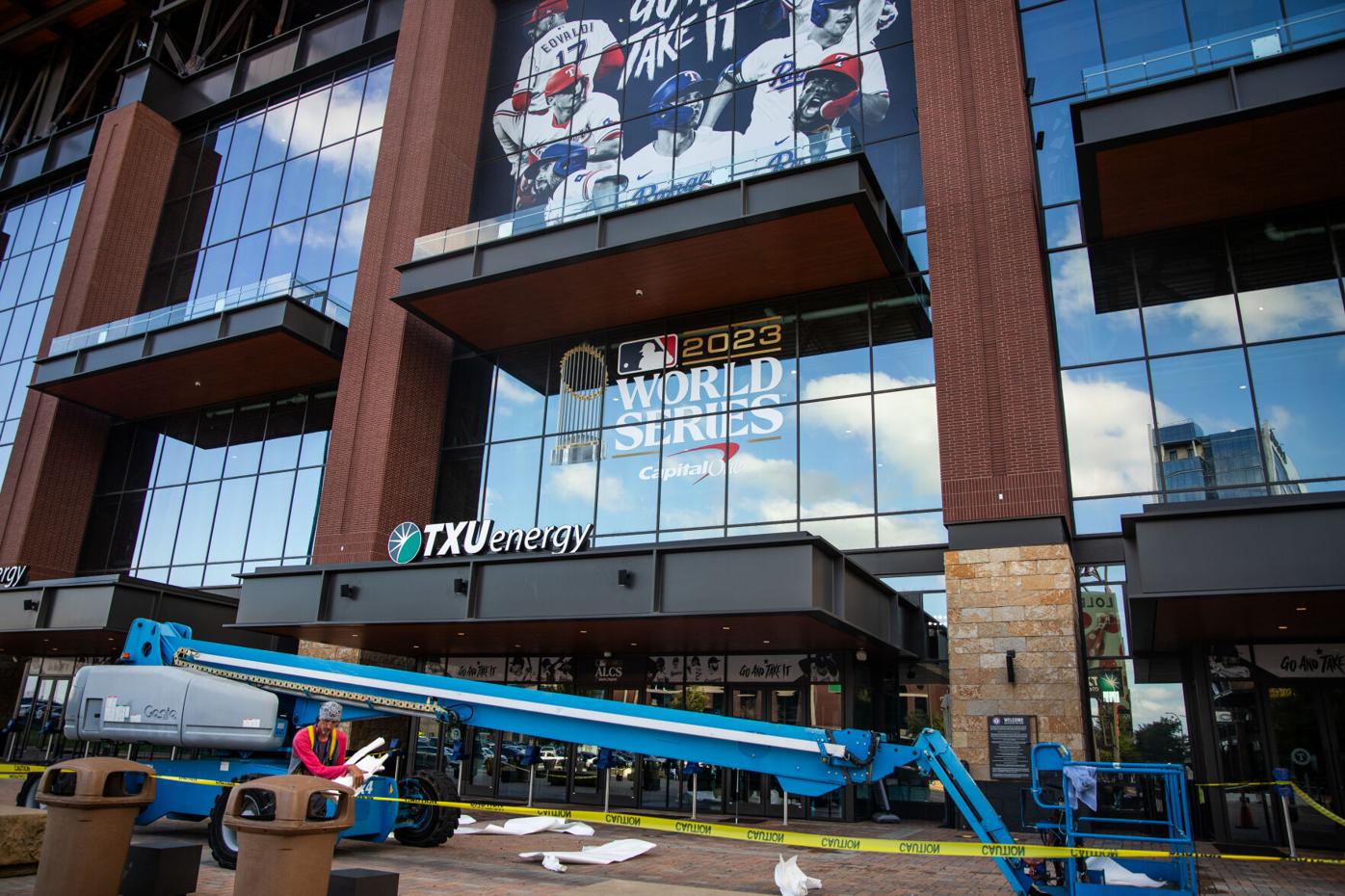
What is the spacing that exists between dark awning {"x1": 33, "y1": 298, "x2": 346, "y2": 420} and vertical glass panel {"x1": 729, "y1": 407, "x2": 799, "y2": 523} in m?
13.3

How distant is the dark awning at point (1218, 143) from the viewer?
16875mm

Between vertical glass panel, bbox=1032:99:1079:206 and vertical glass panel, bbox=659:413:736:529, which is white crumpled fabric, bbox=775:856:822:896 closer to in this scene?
vertical glass panel, bbox=659:413:736:529

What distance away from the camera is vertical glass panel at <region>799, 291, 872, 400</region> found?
22.2 metres

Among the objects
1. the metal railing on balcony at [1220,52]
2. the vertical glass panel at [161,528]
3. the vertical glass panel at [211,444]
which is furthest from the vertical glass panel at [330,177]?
the metal railing on balcony at [1220,52]

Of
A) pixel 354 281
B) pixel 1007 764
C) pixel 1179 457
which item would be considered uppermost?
pixel 354 281

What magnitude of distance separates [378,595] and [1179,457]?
16.9m

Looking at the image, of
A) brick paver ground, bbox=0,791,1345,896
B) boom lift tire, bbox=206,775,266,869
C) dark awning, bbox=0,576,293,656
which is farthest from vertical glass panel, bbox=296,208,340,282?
boom lift tire, bbox=206,775,266,869

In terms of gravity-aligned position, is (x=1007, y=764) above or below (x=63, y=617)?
below

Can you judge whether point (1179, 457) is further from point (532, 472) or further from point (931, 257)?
point (532, 472)

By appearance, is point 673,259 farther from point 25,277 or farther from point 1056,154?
point 25,277

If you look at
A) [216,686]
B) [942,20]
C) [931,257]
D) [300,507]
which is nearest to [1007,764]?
[931,257]

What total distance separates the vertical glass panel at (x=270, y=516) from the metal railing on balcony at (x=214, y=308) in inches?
209

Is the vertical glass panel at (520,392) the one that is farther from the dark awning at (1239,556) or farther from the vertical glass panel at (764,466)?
the dark awning at (1239,556)

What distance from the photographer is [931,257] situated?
2086cm
